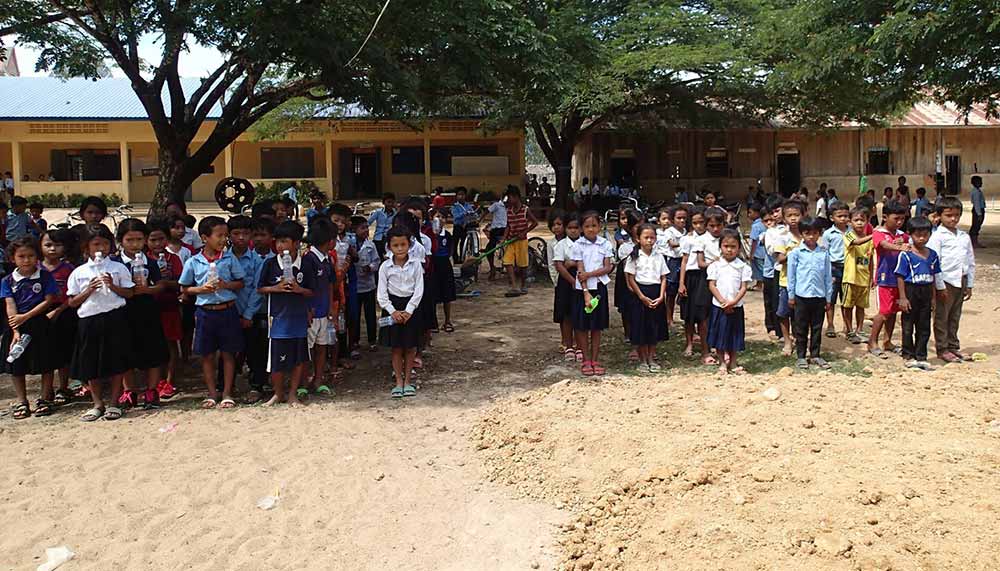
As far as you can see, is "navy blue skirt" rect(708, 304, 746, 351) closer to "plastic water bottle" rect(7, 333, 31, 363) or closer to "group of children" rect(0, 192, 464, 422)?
"group of children" rect(0, 192, 464, 422)

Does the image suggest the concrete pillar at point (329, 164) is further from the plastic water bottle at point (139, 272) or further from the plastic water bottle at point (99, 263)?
the plastic water bottle at point (99, 263)

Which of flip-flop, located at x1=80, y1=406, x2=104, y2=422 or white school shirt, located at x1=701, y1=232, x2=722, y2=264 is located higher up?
white school shirt, located at x1=701, y1=232, x2=722, y2=264

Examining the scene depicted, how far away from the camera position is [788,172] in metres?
31.8

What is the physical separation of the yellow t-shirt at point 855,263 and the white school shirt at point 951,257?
2.44 feet

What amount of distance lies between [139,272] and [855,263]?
634cm

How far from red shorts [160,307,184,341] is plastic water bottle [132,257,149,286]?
59 centimetres

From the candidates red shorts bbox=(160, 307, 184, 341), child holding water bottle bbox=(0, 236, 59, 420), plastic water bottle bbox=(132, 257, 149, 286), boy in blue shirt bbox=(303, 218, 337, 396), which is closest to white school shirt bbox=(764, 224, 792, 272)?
boy in blue shirt bbox=(303, 218, 337, 396)

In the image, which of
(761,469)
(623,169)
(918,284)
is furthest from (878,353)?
(623,169)

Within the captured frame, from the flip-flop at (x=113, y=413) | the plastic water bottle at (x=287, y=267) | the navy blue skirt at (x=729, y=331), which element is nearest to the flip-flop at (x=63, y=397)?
the flip-flop at (x=113, y=413)

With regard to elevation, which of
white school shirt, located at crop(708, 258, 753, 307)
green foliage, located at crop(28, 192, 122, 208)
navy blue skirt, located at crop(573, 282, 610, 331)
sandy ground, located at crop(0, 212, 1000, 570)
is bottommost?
sandy ground, located at crop(0, 212, 1000, 570)

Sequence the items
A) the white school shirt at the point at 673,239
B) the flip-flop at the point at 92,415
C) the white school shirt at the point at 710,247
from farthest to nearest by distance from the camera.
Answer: the white school shirt at the point at 673,239 < the white school shirt at the point at 710,247 < the flip-flop at the point at 92,415

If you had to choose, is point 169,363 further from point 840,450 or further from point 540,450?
point 840,450

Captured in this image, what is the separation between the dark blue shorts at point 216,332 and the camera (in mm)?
6391

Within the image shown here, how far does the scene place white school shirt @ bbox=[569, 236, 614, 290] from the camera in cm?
745
